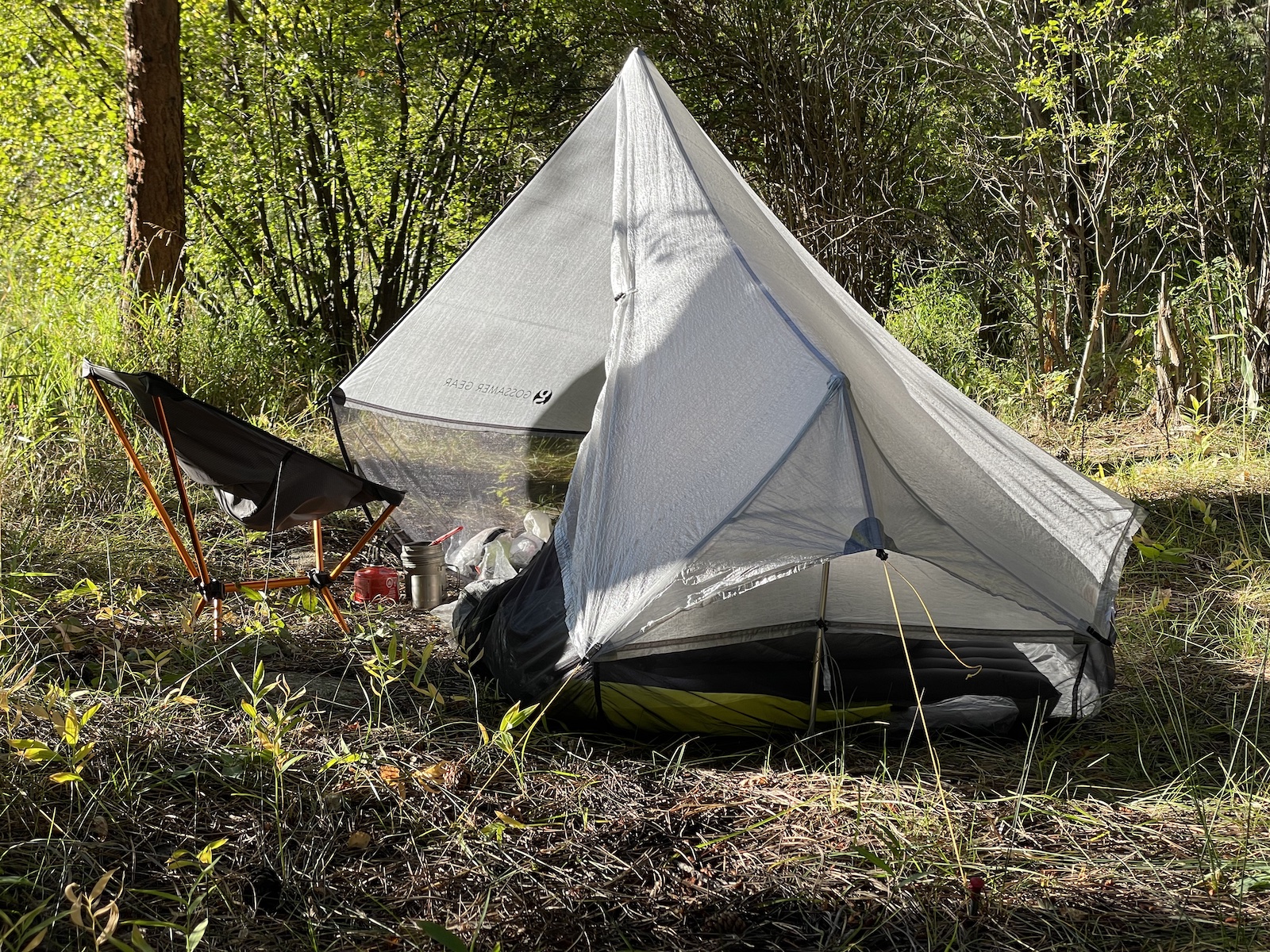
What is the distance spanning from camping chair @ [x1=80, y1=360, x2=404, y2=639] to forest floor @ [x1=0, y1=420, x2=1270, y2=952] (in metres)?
0.17

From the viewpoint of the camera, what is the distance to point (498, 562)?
3285mm

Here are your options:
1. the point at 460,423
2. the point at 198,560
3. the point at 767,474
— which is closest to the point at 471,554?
the point at 460,423

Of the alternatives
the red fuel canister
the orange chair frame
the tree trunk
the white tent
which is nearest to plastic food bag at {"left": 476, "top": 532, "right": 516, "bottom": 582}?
the red fuel canister

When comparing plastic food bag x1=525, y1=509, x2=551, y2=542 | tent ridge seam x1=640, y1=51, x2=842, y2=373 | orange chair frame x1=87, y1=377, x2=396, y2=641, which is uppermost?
tent ridge seam x1=640, y1=51, x2=842, y2=373

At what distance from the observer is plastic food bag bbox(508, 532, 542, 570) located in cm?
329

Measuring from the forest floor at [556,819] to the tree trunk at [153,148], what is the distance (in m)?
2.59

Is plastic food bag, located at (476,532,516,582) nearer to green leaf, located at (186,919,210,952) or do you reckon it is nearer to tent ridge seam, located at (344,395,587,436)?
tent ridge seam, located at (344,395,587,436)

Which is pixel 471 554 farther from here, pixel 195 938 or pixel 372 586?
pixel 195 938

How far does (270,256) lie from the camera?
628 cm

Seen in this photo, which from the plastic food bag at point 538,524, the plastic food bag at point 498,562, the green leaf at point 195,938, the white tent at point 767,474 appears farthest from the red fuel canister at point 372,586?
the green leaf at point 195,938

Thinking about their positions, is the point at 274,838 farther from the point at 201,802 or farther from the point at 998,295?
the point at 998,295

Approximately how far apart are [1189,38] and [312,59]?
14.8 ft

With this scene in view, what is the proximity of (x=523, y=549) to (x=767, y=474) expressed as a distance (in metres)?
1.41

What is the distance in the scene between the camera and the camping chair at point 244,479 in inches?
103
